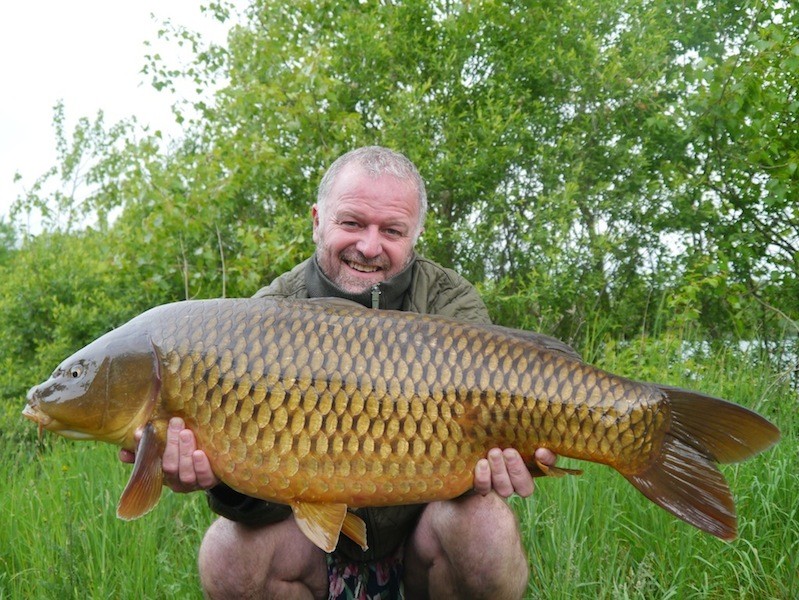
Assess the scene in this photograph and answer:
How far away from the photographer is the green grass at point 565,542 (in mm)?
2094

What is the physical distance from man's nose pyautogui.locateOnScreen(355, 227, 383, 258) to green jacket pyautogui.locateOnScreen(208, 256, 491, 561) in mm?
78

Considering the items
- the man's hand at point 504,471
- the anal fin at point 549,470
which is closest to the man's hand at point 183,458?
the man's hand at point 504,471

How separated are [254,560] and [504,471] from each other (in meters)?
0.60

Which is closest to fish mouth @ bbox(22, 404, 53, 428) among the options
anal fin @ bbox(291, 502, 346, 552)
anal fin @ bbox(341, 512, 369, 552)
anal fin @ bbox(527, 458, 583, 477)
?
anal fin @ bbox(291, 502, 346, 552)

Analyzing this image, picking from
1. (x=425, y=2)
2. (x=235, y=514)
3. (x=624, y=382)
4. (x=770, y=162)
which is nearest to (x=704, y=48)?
(x=770, y=162)

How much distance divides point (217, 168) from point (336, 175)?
2.31 metres

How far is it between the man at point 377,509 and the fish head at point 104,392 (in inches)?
3.4

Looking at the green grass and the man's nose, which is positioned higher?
the man's nose

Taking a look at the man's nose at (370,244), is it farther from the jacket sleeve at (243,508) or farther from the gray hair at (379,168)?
the jacket sleeve at (243,508)

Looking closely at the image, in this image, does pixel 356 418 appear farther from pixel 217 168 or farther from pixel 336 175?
pixel 217 168

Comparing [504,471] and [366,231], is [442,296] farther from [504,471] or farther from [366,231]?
[504,471]

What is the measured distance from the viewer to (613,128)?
4.53 meters

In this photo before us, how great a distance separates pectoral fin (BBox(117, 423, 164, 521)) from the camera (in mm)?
1583

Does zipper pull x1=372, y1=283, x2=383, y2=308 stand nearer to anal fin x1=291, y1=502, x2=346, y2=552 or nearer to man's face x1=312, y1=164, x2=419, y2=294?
man's face x1=312, y1=164, x2=419, y2=294
